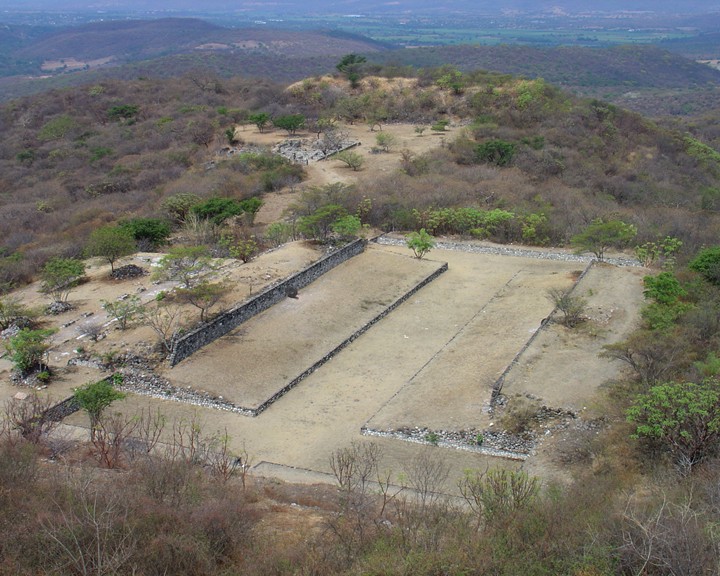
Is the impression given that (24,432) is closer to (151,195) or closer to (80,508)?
(80,508)

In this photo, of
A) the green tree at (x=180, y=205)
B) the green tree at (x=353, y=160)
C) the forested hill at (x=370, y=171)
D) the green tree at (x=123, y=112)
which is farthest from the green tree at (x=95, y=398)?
the green tree at (x=123, y=112)

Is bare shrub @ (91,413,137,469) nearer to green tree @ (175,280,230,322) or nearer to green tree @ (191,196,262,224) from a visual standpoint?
green tree @ (175,280,230,322)

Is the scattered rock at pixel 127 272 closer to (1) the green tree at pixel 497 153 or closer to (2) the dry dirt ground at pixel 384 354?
(2) the dry dirt ground at pixel 384 354

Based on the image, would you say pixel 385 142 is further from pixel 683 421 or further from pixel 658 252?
pixel 683 421

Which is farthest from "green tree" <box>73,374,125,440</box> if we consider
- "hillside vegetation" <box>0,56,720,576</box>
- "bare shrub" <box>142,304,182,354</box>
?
"bare shrub" <box>142,304,182,354</box>

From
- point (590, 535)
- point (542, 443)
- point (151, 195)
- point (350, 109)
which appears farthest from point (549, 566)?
point (350, 109)
